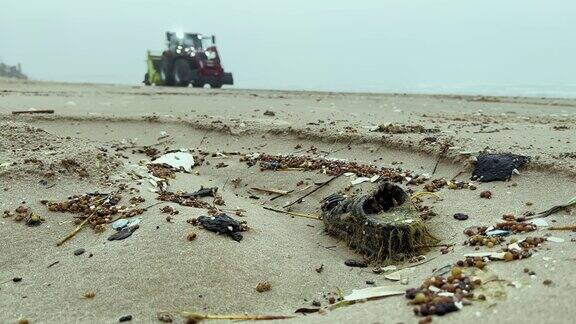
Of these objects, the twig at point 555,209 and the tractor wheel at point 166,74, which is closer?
the twig at point 555,209

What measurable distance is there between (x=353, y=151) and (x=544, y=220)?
2.60m

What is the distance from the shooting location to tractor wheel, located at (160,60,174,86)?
17984 mm

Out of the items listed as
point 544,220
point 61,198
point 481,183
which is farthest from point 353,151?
point 61,198

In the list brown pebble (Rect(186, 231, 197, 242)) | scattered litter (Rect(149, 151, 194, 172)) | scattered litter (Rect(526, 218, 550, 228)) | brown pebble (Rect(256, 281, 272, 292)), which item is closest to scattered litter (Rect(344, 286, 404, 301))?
brown pebble (Rect(256, 281, 272, 292))

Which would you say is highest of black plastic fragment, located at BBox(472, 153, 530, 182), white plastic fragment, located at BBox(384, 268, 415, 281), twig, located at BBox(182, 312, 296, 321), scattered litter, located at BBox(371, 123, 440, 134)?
scattered litter, located at BBox(371, 123, 440, 134)

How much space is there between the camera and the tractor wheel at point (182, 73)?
17156mm

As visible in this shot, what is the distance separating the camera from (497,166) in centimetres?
429

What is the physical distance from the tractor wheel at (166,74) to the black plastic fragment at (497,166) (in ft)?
49.3

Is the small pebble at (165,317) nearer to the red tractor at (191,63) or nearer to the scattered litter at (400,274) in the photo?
the scattered litter at (400,274)

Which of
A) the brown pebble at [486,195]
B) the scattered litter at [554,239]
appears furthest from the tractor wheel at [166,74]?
the scattered litter at [554,239]

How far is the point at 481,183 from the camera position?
418 centimetres

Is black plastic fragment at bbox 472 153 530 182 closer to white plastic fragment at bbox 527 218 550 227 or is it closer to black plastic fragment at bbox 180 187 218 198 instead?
white plastic fragment at bbox 527 218 550 227

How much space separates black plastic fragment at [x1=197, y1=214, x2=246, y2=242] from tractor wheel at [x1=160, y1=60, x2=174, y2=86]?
50.4ft

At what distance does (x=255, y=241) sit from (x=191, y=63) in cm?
1483
